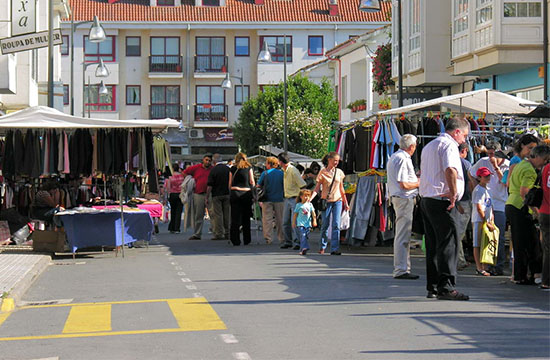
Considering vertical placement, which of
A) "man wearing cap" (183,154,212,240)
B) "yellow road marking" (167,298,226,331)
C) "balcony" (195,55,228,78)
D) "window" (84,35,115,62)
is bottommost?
"yellow road marking" (167,298,226,331)

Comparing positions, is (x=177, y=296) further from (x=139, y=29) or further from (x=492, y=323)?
(x=139, y=29)

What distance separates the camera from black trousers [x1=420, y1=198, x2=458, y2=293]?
11.6 meters

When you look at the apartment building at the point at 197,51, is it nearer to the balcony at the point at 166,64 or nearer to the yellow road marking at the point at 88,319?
the balcony at the point at 166,64

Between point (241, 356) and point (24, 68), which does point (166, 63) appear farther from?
point (241, 356)

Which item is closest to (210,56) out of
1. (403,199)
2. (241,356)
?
(403,199)

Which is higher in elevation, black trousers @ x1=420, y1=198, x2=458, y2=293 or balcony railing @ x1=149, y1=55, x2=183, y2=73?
balcony railing @ x1=149, y1=55, x2=183, y2=73

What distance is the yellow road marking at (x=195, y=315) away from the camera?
9961 mm

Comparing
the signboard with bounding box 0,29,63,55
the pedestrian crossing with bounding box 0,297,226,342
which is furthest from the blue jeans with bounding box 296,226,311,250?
the signboard with bounding box 0,29,63,55

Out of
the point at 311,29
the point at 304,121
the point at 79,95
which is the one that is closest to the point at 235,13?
the point at 311,29

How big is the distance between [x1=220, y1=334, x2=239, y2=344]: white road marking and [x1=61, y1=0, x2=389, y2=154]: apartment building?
64.9 meters

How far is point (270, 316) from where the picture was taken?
10492 mm

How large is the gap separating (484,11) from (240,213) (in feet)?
35.9

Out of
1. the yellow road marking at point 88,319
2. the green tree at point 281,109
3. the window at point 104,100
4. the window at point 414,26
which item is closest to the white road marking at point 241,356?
the yellow road marking at point 88,319

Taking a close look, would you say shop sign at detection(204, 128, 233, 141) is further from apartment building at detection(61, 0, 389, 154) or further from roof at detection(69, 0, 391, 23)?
roof at detection(69, 0, 391, 23)
